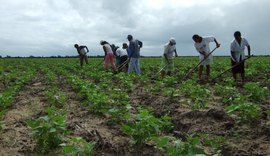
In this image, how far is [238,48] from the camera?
9.70 meters

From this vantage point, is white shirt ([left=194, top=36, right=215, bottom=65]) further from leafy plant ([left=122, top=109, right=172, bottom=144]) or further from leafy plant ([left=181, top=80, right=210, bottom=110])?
leafy plant ([left=122, top=109, right=172, bottom=144])

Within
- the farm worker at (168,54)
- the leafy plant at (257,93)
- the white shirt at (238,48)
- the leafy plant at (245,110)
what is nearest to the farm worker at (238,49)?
the white shirt at (238,48)

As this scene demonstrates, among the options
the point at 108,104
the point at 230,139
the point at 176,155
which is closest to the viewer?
the point at 176,155

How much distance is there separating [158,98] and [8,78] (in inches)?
281

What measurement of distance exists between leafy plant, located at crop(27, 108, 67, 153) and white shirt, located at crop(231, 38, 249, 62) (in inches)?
264

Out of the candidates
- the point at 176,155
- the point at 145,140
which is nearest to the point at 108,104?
the point at 145,140

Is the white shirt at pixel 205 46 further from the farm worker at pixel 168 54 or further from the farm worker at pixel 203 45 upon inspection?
the farm worker at pixel 168 54

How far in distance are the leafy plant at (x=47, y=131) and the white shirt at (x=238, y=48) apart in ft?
22.0

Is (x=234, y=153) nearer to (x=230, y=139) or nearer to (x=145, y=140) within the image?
(x=230, y=139)

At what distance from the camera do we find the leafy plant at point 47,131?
3938 mm

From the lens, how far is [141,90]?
8.96 m

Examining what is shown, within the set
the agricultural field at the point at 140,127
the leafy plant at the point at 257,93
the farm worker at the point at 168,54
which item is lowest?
the agricultural field at the point at 140,127

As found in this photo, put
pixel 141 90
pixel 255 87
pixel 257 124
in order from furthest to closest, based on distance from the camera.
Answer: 1. pixel 141 90
2. pixel 255 87
3. pixel 257 124

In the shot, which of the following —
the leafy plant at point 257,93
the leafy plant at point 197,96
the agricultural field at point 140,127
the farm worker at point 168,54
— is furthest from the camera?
the farm worker at point 168,54
